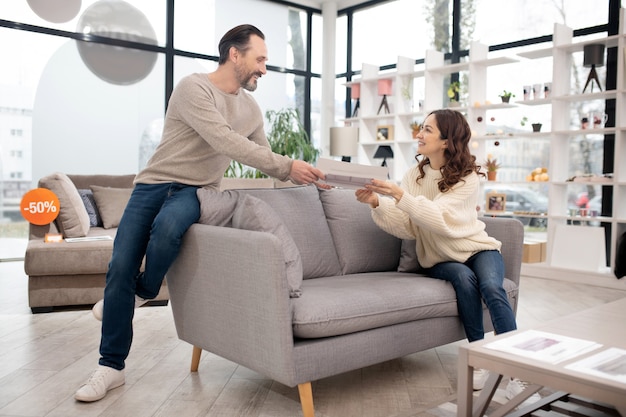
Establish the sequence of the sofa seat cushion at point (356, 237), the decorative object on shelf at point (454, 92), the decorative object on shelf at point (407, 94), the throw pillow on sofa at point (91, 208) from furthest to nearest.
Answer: the decorative object on shelf at point (407, 94) < the decorative object on shelf at point (454, 92) < the throw pillow on sofa at point (91, 208) < the sofa seat cushion at point (356, 237)

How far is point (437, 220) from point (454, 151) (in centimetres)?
39

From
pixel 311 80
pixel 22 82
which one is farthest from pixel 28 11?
pixel 311 80

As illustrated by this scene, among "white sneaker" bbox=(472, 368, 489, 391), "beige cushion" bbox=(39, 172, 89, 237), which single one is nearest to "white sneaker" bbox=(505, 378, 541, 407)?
"white sneaker" bbox=(472, 368, 489, 391)

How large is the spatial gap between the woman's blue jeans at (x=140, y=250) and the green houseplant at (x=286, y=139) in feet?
15.5

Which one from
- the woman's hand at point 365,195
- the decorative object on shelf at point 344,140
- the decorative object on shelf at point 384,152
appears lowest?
the woman's hand at point 365,195

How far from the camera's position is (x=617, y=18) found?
5602 mm

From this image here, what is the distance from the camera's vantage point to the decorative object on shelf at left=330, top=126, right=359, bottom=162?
7.29m

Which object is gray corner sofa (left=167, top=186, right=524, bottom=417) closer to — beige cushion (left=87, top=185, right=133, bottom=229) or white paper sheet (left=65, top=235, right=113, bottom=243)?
white paper sheet (left=65, top=235, right=113, bottom=243)

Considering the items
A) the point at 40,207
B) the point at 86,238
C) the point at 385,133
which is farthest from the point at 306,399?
the point at 385,133

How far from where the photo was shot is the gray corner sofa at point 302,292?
204 centimetres

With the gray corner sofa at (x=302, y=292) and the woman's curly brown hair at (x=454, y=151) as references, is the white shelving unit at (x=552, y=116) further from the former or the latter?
the woman's curly brown hair at (x=454, y=151)

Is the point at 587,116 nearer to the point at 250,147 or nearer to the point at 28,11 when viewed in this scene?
the point at 250,147

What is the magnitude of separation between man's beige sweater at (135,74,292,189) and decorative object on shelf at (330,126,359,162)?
4764 millimetres

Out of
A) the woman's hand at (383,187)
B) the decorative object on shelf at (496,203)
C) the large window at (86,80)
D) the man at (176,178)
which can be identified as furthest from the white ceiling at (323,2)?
the woman's hand at (383,187)
